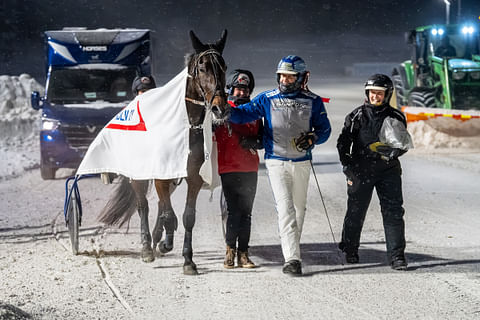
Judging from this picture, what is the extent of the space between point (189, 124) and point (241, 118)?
0.54 m

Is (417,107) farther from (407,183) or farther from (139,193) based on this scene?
(139,193)

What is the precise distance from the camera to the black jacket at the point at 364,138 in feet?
24.8

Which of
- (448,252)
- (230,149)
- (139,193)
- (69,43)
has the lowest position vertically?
(448,252)

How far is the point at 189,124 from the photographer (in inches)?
292

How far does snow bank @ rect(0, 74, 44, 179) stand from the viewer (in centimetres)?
1728

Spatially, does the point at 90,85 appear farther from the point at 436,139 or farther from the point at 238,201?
the point at 238,201

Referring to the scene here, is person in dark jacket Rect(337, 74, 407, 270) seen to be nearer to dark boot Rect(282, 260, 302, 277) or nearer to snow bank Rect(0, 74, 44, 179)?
dark boot Rect(282, 260, 302, 277)

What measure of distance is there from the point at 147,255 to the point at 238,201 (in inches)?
48.8

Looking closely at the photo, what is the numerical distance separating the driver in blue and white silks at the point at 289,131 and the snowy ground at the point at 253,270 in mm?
520

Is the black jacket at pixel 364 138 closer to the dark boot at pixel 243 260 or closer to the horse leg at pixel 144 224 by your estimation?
the dark boot at pixel 243 260

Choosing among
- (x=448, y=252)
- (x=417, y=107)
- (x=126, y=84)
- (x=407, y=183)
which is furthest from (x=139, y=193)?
(x=417, y=107)

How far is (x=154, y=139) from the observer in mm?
7602

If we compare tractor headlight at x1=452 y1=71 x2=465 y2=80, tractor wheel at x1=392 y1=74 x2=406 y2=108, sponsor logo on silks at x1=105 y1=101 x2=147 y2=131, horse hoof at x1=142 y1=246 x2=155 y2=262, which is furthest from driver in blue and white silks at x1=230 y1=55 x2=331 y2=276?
tractor wheel at x1=392 y1=74 x2=406 y2=108

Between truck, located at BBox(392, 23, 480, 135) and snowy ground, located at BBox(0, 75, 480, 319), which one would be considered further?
truck, located at BBox(392, 23, 480, 135)
